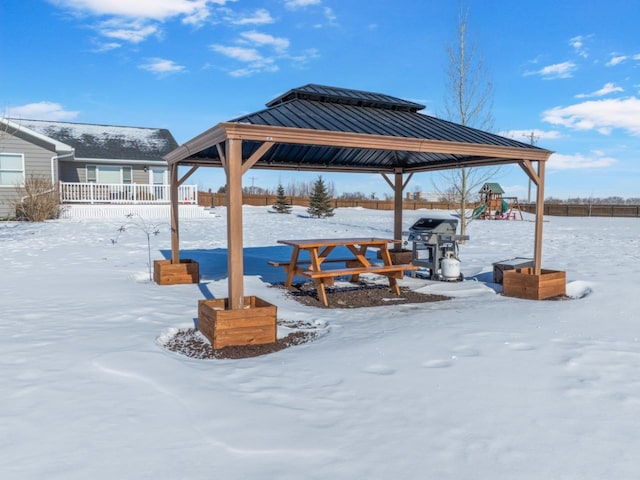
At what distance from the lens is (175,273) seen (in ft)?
25.7

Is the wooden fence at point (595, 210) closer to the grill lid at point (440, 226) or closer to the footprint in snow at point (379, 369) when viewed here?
the grill lid at point (440, 226)

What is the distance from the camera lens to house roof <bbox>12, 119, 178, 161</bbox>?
22.5 m

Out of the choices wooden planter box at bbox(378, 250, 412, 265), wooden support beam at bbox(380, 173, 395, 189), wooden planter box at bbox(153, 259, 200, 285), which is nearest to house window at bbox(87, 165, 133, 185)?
wooden support beam at bbox(380, 173, 395, 189)

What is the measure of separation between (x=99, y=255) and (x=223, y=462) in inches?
371

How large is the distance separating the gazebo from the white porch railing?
12.5 meters

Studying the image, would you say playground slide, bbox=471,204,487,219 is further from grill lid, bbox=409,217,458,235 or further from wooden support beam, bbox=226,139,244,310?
wooden support beam, bbox=226,139,244,310

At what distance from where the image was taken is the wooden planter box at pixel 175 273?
25.4 ft

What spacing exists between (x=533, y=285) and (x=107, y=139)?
23.1m

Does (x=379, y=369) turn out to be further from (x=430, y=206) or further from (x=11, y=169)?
(x=430, y=206)

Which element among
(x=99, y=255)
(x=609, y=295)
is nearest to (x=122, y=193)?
(x=99, y=255)

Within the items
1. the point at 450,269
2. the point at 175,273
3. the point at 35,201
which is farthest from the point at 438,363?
the point at 35,201

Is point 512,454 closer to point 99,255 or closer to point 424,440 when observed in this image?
point 424,440

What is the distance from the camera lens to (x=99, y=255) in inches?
420

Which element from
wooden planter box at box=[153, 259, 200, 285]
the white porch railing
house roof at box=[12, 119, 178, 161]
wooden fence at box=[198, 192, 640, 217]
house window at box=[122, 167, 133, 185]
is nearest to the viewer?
wooden planter box at box=[153, 259, 200, 285]
